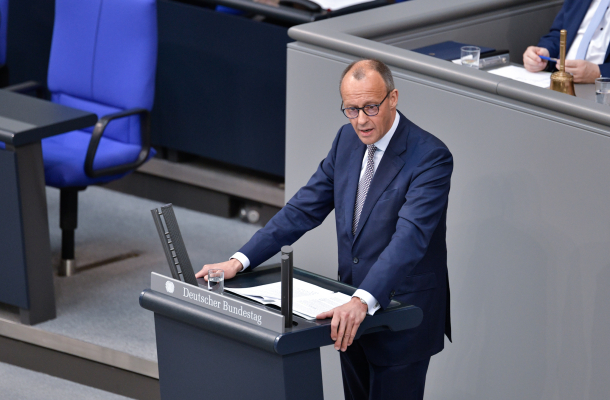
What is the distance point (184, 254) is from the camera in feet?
7.89

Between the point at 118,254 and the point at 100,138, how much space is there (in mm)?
721

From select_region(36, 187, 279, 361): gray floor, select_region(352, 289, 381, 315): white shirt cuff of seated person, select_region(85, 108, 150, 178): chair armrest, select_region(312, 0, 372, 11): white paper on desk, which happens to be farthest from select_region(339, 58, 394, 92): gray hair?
select_region(312, 0, 372, 11): white paper on desk

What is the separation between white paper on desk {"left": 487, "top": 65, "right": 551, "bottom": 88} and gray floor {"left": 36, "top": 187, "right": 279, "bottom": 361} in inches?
69.5

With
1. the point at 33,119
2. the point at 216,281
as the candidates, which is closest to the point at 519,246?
the point at 216,281

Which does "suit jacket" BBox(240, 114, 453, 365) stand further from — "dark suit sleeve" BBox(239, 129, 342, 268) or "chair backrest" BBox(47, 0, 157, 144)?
"chair backrest" BBox(47, 0, 157, 144)

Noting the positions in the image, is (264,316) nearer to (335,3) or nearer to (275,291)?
(275,291)

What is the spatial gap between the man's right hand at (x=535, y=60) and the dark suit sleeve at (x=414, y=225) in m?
1.33

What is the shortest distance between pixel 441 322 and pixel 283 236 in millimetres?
501

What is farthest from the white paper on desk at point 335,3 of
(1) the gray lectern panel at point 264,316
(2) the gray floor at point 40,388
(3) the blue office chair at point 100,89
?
(1) the gray lectern panel at point 264,316

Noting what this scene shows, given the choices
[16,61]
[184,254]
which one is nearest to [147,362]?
[184,254]

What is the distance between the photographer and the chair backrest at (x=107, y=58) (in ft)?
15.1

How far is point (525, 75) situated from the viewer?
12.1ft

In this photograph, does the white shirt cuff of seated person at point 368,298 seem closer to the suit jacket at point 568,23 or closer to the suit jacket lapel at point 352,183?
the suit jacket lapel at point 352,183

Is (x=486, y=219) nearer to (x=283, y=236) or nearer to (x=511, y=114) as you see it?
(x=511, y=114)
